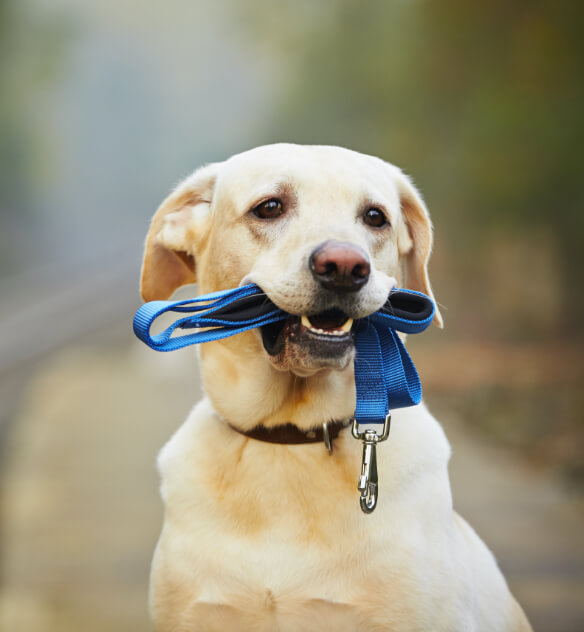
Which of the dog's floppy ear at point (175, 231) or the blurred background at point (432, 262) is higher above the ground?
the blurred background at point (432, 262)

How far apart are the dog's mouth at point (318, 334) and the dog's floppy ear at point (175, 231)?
0.50m

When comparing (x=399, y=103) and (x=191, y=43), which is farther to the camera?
(x=191, y=43)

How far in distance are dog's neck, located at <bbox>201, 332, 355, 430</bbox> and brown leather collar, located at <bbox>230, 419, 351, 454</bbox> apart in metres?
0.01

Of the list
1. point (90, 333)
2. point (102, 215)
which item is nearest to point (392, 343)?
point (90, 333)

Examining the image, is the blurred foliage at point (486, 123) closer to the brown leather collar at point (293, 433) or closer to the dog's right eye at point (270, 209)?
the dog's right eye at point (270, 209)

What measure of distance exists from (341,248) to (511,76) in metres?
6.50

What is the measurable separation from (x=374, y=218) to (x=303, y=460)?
2.13 feet

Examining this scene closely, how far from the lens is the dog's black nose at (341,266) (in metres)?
1.67

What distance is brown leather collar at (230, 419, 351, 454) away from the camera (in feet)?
6.49

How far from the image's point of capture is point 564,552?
4512 millimetres

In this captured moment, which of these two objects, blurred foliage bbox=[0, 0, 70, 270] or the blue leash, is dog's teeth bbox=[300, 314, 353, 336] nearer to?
the blue leash

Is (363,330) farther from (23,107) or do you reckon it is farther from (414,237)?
(23,107)

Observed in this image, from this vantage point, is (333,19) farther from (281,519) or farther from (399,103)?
(281,519)

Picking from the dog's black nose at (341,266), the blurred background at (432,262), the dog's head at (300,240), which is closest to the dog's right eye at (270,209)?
the dog's head at (300,240)
